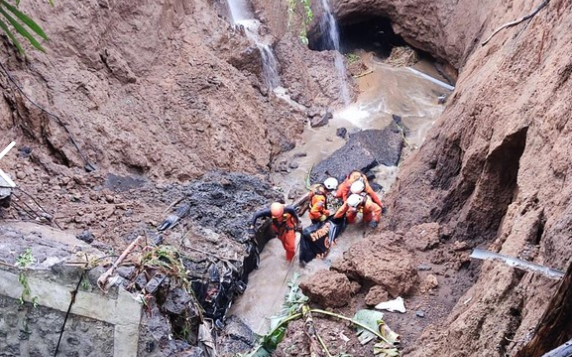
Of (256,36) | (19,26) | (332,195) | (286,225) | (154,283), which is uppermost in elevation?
(19,26)

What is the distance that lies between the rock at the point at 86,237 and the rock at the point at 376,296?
2991mm

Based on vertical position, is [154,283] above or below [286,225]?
above

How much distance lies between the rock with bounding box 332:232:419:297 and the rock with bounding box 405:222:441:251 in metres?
0.16

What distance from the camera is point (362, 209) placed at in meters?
9.09

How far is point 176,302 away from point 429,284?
3125 millimetres

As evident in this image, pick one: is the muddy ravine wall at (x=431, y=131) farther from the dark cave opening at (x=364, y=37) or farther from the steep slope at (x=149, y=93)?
the dark cave opening at (x=364, y=37)

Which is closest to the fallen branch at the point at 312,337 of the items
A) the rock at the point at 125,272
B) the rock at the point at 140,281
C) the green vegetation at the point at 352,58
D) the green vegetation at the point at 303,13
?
the rock at the point at 140,281

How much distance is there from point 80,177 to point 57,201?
26.4 inches

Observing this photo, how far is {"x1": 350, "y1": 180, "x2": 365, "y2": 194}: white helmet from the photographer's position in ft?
29.7

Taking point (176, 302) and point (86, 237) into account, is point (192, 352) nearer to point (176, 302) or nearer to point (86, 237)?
point (176, 302)

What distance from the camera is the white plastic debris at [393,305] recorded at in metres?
6.79

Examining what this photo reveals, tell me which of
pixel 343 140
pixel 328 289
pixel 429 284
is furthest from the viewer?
pixel 343 140

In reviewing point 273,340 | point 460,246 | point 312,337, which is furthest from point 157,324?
point 460,246

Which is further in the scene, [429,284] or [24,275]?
[429,284]
